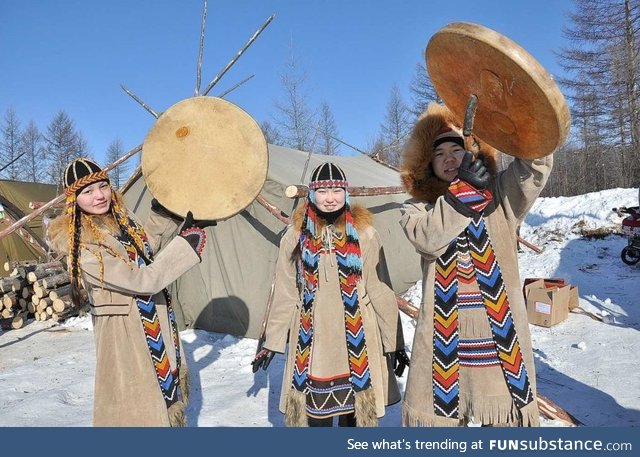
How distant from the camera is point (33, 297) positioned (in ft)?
23.5

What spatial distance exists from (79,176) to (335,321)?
1.42 m

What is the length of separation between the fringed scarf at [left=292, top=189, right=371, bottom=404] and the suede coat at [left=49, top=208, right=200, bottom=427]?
2.05 feet

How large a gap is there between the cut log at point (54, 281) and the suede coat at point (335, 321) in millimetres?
6199

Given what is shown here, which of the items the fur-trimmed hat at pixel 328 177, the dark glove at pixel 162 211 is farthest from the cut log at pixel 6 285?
the fur-trimmed hat at pixel 328 177

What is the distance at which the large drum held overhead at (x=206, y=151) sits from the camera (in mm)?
2471

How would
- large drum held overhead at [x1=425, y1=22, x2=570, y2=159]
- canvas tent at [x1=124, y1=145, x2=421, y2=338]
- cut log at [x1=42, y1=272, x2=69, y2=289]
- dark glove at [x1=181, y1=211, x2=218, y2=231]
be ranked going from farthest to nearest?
cut log at [x1=42, y1=272, x2=69, y2=289], canvas tent at [x1=124, y1=145, x2=421, y2=338], dark glove at [x1=181, y1=211, x2=218, y2=231], large drum held overhead at [x1=425, y1=22, x2=570, y2=159]

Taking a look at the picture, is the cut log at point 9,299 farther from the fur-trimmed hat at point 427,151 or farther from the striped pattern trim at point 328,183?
the fur-trimmed hat at point 427,151

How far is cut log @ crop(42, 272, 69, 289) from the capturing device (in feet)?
23.6

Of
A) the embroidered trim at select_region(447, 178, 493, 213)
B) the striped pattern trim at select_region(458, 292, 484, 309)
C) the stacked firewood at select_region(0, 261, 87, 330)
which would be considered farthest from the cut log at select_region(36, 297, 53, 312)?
the embroidered trim at select_region(447, 178, 493, 213)

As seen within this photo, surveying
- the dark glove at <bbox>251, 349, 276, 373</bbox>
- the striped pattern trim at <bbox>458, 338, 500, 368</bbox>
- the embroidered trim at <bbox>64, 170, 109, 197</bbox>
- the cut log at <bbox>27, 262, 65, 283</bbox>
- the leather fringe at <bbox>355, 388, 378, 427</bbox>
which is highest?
the embroidered trim at <bbox>64, 170, 109, 197</bbox>

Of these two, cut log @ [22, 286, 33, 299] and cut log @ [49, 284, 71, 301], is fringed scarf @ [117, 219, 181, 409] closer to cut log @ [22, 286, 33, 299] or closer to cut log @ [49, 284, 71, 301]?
cut log @ [49, 284, 71, 301]

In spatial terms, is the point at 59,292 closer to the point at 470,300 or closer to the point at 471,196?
the point at 470,300

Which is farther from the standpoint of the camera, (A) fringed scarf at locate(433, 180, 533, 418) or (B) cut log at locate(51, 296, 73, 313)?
(B) cut log at locate(51, 296, 73, 313)

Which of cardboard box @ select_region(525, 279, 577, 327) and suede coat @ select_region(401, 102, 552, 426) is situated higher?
suede coat @ select_region(401, 102, 552, 426)
